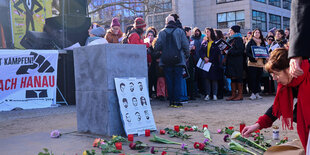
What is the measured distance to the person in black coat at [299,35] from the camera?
83.0 inches

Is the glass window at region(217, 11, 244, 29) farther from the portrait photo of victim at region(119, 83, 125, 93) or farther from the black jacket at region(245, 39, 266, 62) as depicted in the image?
the portrait photo of victim at region(119, 83, 125, 93)

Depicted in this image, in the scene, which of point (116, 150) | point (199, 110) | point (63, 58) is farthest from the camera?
point (63, 58)

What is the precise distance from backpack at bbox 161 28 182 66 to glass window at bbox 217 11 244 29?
33829 millimetres

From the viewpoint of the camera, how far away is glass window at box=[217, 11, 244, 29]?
40844mm

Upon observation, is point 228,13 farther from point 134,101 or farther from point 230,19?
point 134,101

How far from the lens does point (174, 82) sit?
8203mm

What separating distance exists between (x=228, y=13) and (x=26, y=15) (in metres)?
32.4

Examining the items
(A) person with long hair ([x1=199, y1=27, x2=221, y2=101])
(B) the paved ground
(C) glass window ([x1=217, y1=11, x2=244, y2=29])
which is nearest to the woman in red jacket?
(B) the paved ground

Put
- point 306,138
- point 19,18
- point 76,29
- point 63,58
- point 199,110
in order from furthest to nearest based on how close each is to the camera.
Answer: point 19,18, point 76,29, point 63,58, point 199,110, point 306,138

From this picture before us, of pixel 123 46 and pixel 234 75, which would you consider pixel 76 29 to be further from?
pixel 123 46

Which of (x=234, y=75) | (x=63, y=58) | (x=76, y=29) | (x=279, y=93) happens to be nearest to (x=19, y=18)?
(x=76, y=29)

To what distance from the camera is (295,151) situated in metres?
2.81

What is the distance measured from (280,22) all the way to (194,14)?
11.5 m

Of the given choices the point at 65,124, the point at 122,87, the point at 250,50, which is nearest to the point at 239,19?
the point at 250,50
